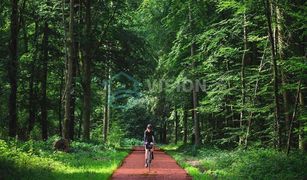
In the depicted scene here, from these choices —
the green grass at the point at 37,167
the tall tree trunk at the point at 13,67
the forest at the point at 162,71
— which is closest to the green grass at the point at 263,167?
the forest at the point at 162,71

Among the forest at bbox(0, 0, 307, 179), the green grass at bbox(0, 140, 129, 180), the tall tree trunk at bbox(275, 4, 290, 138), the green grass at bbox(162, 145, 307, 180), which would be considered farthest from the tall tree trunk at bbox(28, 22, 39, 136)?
the tall tree trunk at bbox(275, 4, 290, 138)

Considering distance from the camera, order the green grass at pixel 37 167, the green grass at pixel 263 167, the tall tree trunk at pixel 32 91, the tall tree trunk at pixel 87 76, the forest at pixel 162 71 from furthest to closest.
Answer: the tall tree trunk at pixel 32 91 < the tall tree trunk at pixel 87 76 < the forest at pixel 162 71 < the green grass at pixel 263 167 < the green grass at pixel 37 167

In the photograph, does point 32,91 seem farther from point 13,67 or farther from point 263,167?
point 263,167

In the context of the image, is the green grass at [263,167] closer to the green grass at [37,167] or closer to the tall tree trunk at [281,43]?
the tall tree trunk at [281,43]

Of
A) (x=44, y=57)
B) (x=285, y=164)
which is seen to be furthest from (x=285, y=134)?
(x=44, y=57)

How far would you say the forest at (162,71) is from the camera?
17.4 metres

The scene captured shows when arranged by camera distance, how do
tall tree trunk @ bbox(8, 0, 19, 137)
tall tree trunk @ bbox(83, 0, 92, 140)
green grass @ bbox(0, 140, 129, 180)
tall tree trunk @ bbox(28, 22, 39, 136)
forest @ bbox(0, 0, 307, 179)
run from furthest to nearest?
tall tree trunk @ bbox(28, 22, 39, 136) < tall tree trunk @ bbox(83, 0, 92, 140) < tall tree trunk @ bbox(8, 0, 19, 137) < forest @ bbox(0, 0, 307, 179) < green grass @ bbox(0, 140, 129, 180)

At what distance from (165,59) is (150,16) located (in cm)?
371

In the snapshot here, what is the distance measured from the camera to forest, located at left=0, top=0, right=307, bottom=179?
1741 cm

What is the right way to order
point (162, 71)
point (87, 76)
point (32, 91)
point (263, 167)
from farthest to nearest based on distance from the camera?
point (162, 71), point (32, 91), point (87, 76), point (263, 167)

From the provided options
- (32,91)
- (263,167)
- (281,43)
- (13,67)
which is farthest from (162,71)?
(263,167)

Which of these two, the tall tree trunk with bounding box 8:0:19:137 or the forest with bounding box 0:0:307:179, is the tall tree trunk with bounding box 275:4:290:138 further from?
the tall tree trunk with bounding box 8:0:19:137

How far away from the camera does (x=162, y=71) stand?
133 ft

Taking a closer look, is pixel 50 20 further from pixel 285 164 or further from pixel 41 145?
pixel 285 164
